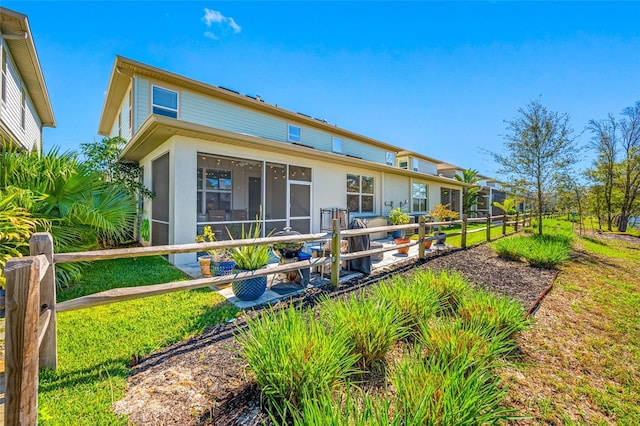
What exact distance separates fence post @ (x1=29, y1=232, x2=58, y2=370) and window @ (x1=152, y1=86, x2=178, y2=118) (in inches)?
330

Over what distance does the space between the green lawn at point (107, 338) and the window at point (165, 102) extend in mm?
6256

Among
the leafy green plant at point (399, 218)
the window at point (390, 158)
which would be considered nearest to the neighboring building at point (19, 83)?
the leafy green plant at point (399, 218)

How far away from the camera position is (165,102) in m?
9.45

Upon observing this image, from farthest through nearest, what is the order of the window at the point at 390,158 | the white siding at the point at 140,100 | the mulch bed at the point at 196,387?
the window at the point at 390,158, the white siding at the point at 140,100, the mulch bed at the point at 196,387

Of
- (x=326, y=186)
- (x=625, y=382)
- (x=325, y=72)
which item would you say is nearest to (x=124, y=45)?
(x=325, y=72)

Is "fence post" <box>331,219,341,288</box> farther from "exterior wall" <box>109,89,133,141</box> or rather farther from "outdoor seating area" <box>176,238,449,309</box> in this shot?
"exterior wall" <box>109,89,133,141</box>

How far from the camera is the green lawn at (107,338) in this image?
2.06 meters

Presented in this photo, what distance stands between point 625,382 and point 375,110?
49.9 ft

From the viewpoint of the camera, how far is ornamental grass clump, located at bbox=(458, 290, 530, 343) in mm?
2980

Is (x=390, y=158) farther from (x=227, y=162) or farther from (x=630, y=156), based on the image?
(x=630, y=156)

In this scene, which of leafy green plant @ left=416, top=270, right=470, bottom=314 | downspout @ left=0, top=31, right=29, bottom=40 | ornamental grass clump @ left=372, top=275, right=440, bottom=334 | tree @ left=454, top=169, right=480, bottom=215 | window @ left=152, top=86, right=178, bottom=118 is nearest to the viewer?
ornamental grass clump @ left=372, top=275, right=440, bottom=334

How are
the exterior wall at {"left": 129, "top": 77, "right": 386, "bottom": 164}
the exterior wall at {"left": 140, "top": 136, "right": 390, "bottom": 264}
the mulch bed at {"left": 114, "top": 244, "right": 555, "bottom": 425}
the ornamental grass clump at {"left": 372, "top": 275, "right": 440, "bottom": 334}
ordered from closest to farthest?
the mulch bed at {"left": 114, "top": 244, "right": 555, "bottom": 425}
the ornamental grass clump at {"left": 372, "top": 275, "right": 440, "bottom": 334}
the exterior wall at {"left": 140, "top": 136, "right": 390, "bottom": 264}
the exterior wall at {"left": 129, "top": 77, "right": 386, "bottom": 164}

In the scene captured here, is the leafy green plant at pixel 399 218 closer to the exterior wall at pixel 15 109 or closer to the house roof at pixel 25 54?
the exterior wall at pixel 15 109

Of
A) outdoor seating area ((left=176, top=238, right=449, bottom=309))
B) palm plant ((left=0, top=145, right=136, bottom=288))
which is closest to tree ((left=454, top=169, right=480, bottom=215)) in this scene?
outdoor seating area ((left=176, top=238, right=449, bottom=309))
